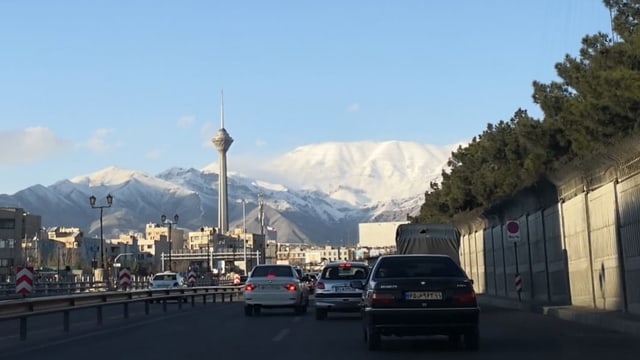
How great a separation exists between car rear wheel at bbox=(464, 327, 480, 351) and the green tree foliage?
1198 centimetres

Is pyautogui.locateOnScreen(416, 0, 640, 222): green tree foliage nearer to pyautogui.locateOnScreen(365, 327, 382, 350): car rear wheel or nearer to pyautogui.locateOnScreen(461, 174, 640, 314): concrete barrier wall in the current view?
pyautogui.locateOnScreen(461, 174, 640, 314): concrete barrier wall

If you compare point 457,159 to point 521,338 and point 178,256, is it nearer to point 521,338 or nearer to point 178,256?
point 521,338

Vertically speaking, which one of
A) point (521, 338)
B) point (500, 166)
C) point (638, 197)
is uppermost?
point (500, 166)

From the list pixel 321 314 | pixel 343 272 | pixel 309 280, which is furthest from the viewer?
pixel 309 280

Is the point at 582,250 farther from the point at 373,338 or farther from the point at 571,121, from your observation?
the point at 373,338

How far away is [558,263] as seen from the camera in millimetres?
30906

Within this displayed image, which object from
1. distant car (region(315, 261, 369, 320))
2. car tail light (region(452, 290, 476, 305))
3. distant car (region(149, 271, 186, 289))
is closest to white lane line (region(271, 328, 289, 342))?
distant car (region(315, 261, 369, 320))

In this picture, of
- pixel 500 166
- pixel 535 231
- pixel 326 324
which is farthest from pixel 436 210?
pixel 326 324

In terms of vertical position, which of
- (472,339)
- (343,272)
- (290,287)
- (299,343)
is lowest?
(299,343)

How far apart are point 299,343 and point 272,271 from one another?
1312 cm

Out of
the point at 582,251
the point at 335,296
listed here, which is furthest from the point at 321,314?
the point at 582,251

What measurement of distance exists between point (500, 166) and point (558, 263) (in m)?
25.8

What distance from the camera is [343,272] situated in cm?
2833

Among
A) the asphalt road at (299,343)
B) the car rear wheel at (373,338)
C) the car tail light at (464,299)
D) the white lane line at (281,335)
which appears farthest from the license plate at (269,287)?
the car tail light at (464,299)
